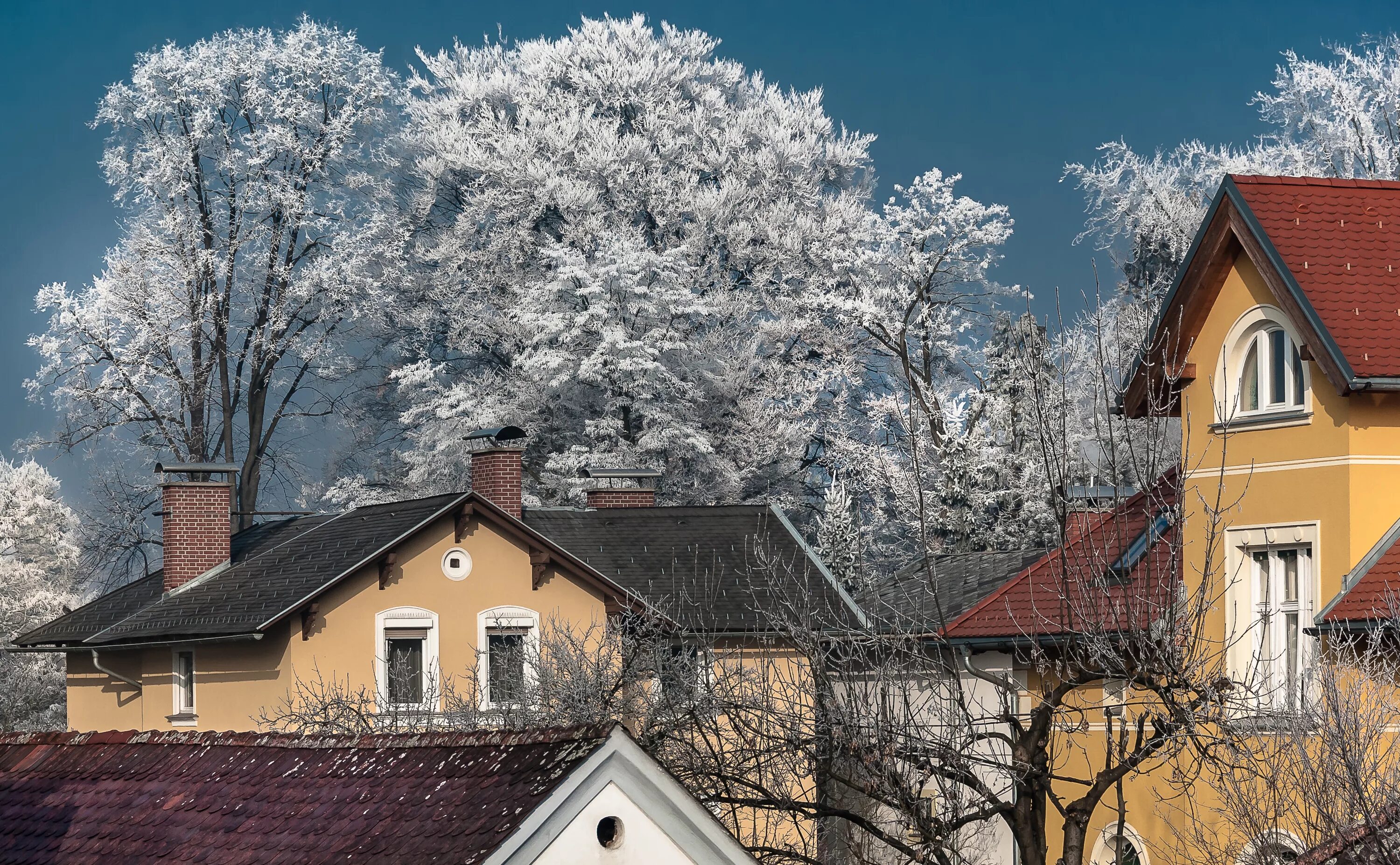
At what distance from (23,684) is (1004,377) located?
24514 mm

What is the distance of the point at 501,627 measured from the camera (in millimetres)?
28844

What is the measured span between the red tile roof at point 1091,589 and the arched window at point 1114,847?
8.71 ft

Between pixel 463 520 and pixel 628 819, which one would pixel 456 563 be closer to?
pixel 463 520

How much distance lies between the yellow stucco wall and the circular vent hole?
17.5 metres

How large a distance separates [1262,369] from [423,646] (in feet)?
45.5

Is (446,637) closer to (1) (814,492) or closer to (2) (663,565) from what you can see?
(2) (663,565)

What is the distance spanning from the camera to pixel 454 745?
11.1 meters

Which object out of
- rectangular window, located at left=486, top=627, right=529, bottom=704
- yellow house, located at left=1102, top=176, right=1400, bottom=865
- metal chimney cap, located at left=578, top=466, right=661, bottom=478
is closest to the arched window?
yellow house, located at left=1102, top=176, right=1400, bottom=865

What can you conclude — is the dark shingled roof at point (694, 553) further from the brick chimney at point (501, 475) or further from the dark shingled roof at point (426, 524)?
the brick chimney at point (501, 475)

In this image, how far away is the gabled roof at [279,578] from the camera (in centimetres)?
2728

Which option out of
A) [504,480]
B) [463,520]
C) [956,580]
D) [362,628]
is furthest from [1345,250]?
[504,480]

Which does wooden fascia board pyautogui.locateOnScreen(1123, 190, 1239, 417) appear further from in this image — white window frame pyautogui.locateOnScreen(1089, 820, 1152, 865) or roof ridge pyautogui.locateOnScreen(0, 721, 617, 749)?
roof ridge pyautogui.locateOnScreen(0, 721, 617, 749)

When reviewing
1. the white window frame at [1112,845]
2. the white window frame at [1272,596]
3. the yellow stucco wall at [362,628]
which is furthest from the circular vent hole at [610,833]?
the yellow stucco wall at [362,628]

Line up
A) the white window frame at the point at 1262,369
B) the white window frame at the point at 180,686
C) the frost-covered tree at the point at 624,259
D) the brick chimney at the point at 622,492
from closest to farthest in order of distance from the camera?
1. the white window frame at the point at 1262,369
2. the white window frame at the point at 180,686
3. the brick chimney at the point at 622,492
4. the frost-covered tree at the point at 624,259
